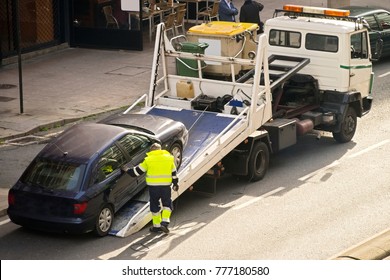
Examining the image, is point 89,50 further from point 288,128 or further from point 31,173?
point 31,173

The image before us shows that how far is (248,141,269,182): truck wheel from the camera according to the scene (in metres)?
19.7

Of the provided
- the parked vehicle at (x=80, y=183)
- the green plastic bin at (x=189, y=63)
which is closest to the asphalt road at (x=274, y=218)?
the parked vehicle at (x=80, y=183)

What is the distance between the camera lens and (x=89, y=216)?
16641 mm

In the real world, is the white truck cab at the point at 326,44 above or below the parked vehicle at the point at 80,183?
above

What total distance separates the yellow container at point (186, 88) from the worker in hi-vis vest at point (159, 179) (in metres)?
4.10

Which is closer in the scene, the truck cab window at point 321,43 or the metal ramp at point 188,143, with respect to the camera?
the metal ramp at point 188,143

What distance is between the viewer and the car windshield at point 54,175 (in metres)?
16.8

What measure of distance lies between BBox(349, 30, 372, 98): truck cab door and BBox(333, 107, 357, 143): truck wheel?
0.52 metres

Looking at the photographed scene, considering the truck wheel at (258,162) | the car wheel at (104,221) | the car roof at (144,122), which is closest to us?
the car wheel at (104,221)

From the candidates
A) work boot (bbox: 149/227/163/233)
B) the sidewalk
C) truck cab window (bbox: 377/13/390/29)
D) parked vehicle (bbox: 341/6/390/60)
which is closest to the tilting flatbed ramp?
work boot (bbox: 149/227/163/233)

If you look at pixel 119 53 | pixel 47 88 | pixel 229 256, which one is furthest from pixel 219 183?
pixel 119 53

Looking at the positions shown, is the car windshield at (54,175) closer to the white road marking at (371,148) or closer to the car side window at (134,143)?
the car side window at (134,143)

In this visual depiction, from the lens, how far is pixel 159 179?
55.8 feet

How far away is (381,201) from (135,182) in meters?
4.39
